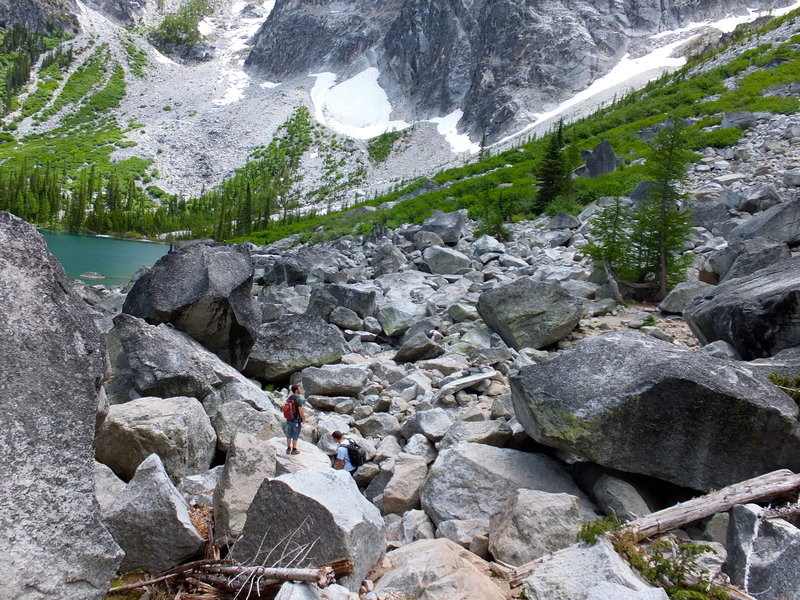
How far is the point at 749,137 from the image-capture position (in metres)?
30.6

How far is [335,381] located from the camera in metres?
10.7

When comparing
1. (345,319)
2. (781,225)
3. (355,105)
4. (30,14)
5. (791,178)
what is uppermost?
(30,14)

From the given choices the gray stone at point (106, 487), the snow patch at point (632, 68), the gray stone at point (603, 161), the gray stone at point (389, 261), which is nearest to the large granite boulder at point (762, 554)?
the gray stone at point (106, 487)

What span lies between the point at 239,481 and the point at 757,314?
26.5 ft

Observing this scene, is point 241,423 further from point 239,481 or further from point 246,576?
point 246,576

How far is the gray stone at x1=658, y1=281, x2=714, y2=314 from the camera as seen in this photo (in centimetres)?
1276

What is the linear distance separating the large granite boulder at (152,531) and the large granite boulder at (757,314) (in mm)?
8497

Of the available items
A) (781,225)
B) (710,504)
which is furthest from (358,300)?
(710,504)

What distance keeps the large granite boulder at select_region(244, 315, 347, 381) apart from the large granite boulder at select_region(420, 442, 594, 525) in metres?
6.17

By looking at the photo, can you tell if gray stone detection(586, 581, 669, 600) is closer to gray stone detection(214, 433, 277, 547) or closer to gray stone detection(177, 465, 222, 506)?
gray stone detection(214, 433, 277, 547)

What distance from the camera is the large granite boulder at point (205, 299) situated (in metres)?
10.9

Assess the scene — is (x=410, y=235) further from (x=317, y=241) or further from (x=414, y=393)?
(x=414, y=393)

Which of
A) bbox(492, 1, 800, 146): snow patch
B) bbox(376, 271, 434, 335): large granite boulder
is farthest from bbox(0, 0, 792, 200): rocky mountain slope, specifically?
bbox(376, 271, 434, 335): large granite boulder

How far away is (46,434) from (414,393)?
7.06 metres
